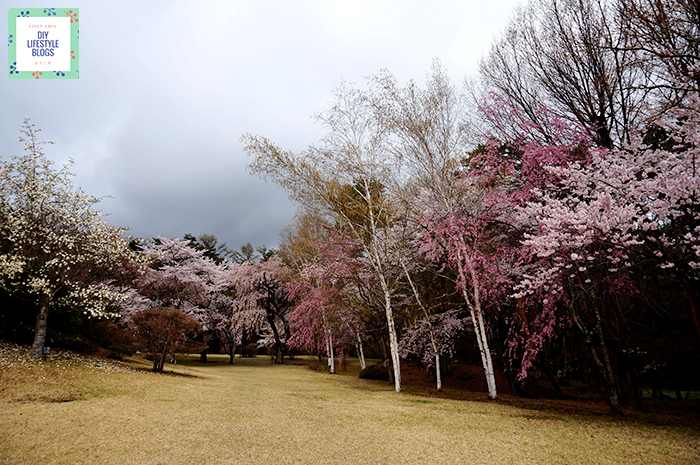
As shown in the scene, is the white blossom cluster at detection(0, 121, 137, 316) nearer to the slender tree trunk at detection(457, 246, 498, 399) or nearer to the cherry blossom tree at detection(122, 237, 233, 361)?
the cherry blossom tree at detection(122, 237, 233, 361)

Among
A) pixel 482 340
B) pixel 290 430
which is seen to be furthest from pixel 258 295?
pixel 290 430

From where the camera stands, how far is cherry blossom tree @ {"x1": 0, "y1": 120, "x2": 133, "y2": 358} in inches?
370

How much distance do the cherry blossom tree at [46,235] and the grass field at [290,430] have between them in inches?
78.6

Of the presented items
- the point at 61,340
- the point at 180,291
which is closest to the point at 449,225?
the point at 61,340

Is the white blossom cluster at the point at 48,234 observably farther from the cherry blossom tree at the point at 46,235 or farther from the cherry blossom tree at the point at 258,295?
the cherry blossom tree at the point at 258,295

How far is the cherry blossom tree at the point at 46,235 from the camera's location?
9406 millimetres

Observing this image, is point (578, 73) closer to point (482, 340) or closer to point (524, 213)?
point (524, 213)

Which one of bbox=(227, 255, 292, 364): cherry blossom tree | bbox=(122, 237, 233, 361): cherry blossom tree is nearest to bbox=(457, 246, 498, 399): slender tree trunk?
bbox=(227, 255, 292, 364): cherry blossom tree

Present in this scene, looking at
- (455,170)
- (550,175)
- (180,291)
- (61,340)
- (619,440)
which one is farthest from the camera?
(180,291)

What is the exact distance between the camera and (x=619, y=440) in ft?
16.5

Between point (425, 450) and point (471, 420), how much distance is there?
2053mm

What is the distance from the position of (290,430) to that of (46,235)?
892 cm

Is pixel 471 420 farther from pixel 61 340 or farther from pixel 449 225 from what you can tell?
pixel 61 340

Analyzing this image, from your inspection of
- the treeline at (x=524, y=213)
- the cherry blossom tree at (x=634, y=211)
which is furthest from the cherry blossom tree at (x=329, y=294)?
the cherry blossom tree at (x=634, y=211)
